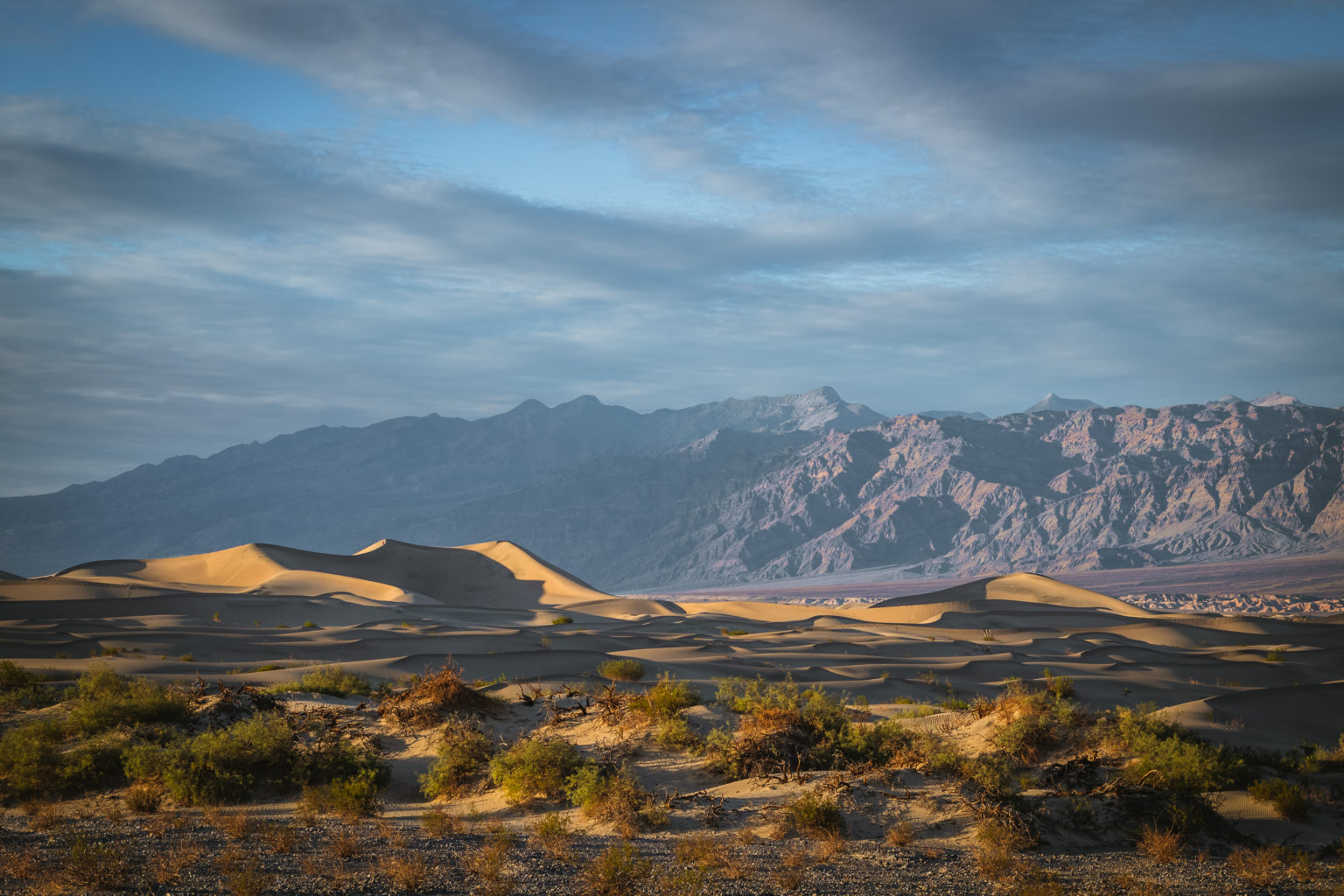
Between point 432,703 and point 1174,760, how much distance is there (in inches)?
420

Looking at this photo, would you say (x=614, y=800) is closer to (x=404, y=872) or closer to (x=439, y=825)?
(x=439, y=825)

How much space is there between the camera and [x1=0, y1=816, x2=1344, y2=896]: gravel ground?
915 centimetres

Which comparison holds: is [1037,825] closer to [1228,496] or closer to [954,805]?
[954,805]

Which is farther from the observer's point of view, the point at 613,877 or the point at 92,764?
the point at 92,764

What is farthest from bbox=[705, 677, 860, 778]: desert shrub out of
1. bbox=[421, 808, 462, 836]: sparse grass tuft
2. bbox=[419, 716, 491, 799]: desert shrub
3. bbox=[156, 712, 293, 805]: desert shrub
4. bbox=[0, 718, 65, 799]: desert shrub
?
bbox=[0, 718, 65, 799]: desert shrub

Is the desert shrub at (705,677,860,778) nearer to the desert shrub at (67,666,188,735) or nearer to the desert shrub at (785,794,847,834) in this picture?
the desert shrub at (785,794,847,834)

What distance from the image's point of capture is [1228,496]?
19388cm

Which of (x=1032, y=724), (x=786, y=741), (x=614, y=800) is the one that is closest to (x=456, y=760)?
(x=614, y=800)

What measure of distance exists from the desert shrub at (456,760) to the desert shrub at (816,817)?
15.6 ft

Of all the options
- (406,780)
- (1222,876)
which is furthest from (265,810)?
(1222,876)

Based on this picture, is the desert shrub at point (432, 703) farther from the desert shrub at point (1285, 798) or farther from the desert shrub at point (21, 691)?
the desert shrub at point (1285, 798)

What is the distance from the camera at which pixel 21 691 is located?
18.6 m

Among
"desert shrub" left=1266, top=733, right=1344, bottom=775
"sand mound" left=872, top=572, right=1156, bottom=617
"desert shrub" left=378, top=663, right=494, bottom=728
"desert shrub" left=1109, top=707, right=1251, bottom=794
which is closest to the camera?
"desert shrub" left=1109, top=707, right=1251, bottom=794

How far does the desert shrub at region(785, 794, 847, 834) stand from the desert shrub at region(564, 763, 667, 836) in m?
1.59
